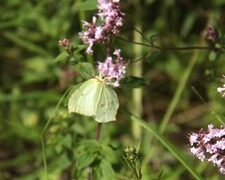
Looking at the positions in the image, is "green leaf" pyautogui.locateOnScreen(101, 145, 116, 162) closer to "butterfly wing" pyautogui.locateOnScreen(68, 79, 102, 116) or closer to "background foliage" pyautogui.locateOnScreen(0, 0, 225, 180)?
"butterfly wing" pyautogui.locateOnScreen(68, 79, 102, 116)

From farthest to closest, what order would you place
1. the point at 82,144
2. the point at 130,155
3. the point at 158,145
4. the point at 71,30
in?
the point at 71,30 → the point at 158,145 → the point at 82,144 → the point at 130,155

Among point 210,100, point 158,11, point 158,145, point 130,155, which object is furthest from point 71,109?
point 158,11

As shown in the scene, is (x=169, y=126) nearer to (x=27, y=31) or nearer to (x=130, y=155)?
(x=27, y=31)

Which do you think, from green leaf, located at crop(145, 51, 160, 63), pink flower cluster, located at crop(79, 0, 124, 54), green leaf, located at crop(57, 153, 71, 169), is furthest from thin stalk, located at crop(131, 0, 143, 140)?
pink flower cluster, located at crop(79, 0, 124, 54)

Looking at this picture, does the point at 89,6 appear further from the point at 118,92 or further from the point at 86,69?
the point at 118,92

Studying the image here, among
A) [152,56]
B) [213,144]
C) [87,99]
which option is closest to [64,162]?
[87,99]

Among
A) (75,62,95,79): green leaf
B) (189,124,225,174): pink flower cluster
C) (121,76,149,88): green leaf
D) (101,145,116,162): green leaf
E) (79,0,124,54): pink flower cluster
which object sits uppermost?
(79,0,124,54): pink flower cluster
